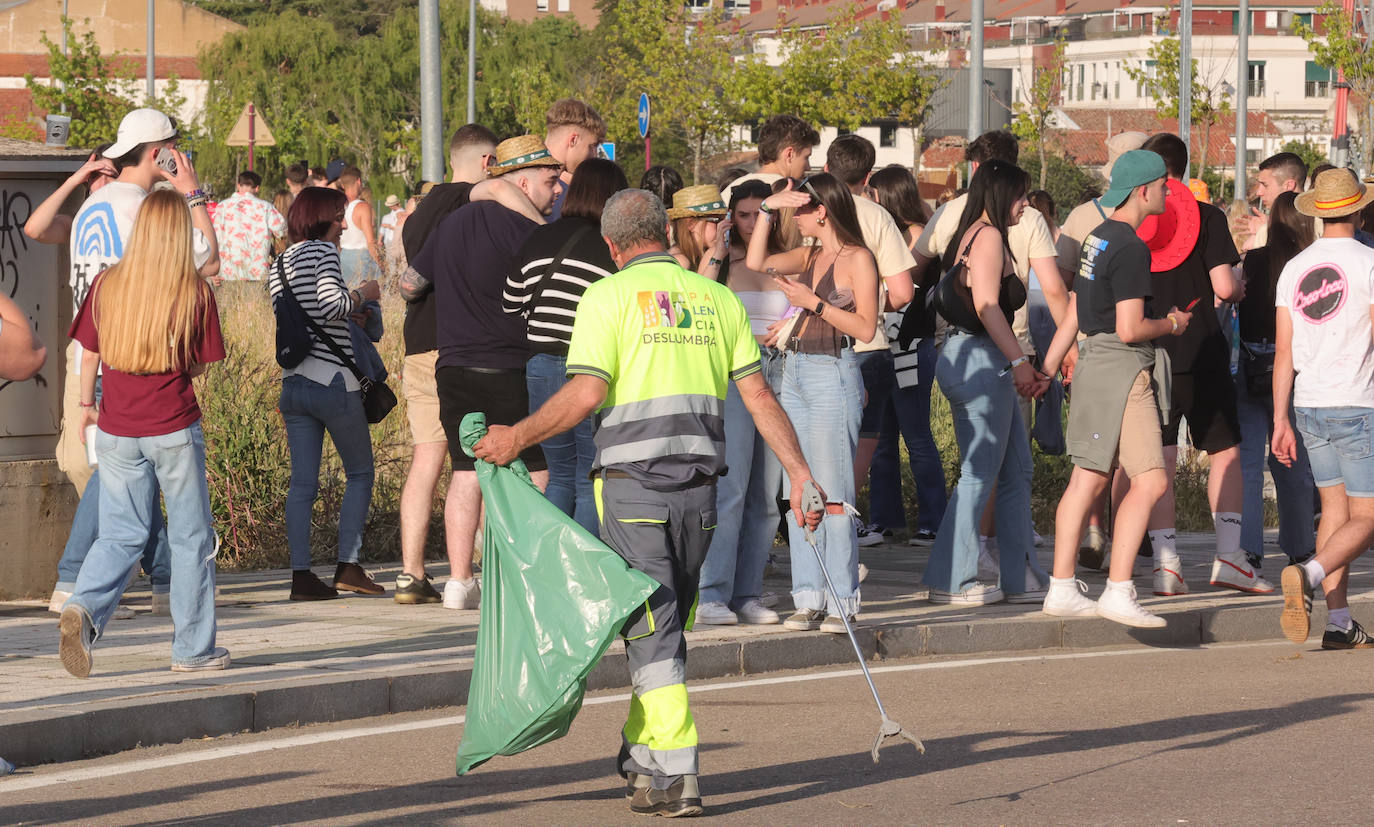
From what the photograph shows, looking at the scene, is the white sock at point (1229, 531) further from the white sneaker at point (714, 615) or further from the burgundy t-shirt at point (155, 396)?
the burgundy t-shirt at point (155, 396)

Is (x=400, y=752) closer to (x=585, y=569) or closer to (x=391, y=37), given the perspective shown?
(x=585, y=569)

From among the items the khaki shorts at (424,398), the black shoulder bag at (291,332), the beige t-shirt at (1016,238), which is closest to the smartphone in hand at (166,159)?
the black shoulder bag at (291,332)

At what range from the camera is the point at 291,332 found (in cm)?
990

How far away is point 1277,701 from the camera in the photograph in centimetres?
799

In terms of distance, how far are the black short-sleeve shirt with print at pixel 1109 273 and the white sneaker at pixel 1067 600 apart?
1.18 meters

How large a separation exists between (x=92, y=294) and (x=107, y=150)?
3.91 ft

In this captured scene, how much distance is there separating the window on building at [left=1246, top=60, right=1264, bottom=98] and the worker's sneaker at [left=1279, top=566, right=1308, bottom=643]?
429ft

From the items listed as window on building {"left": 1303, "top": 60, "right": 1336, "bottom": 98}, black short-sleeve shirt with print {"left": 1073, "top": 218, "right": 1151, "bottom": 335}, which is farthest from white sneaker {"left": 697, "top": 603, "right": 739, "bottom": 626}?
window on building {"left": 1303, "top": 60, "right": 1336, "bottom": 98}

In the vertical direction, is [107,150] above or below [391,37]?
below

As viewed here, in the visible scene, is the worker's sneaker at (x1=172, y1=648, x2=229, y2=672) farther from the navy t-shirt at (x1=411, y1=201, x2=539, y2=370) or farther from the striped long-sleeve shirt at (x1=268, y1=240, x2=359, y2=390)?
the striped long-sleeve shirt at (x1=268, y1=240, x2=359, y2=390)

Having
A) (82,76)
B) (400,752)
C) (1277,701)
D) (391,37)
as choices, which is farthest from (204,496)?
(391,37)

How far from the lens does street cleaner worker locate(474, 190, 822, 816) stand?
6027 mm

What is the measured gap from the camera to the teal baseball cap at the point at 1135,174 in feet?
29.7

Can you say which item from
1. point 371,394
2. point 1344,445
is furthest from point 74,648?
point 1344,445
